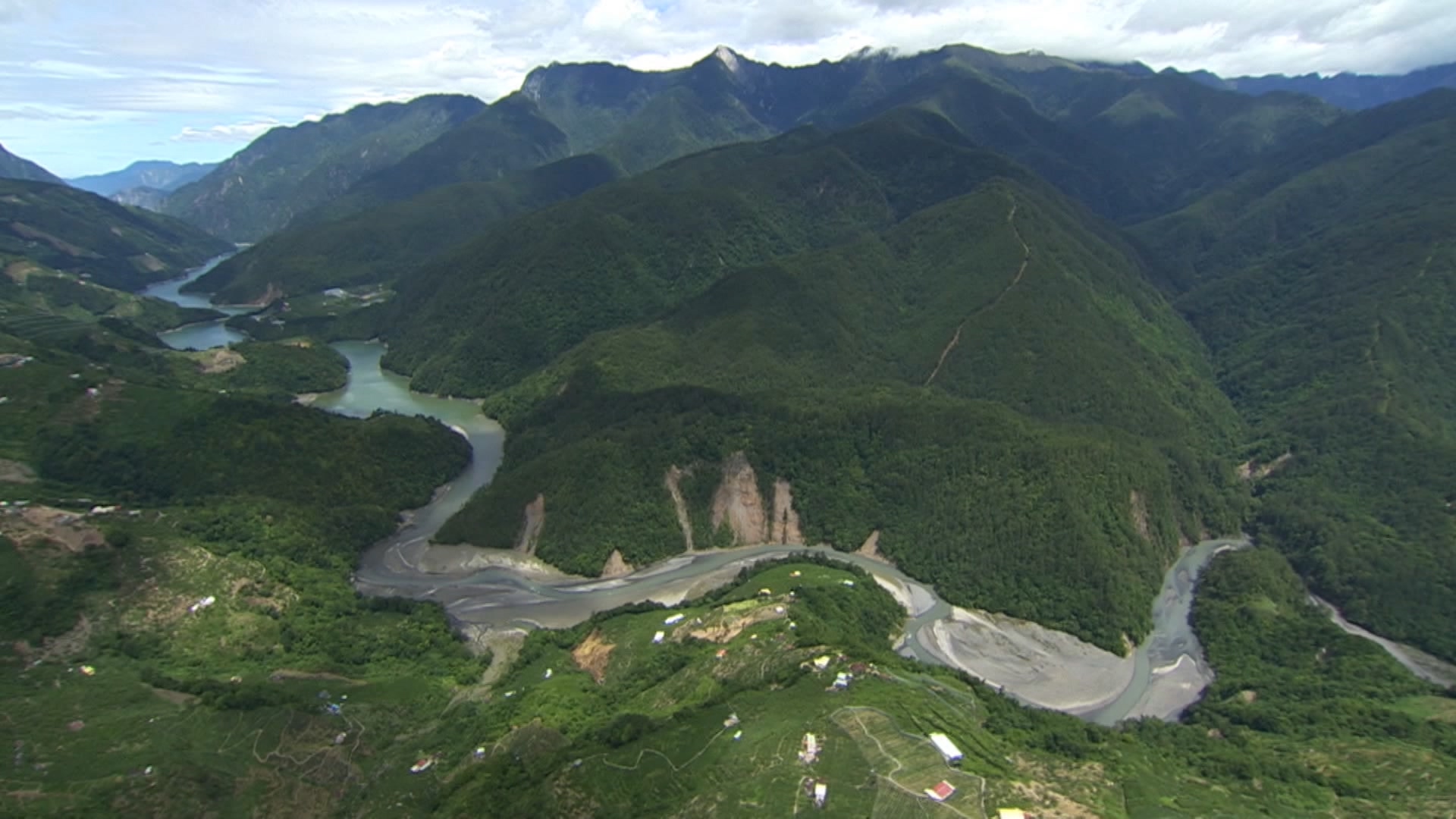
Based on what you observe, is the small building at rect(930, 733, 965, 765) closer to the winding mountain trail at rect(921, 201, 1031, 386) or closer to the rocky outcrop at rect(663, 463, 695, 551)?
the rocky outcrop at rect(663, 463, 695, 551)

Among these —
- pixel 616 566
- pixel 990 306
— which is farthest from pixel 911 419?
pixel 616 566

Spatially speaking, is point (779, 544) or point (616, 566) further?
point (779, 544)

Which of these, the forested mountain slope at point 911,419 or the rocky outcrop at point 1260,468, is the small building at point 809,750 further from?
the rocky outcrop at point 1260,468

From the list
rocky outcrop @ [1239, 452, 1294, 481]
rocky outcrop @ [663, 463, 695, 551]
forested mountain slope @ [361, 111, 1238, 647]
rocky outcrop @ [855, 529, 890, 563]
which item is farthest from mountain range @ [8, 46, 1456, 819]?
rocky outcrop @ [855, 529, 890, 563]

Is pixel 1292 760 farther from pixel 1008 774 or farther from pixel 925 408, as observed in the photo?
pixel 925 408

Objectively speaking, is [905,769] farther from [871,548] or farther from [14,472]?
[14,472]
